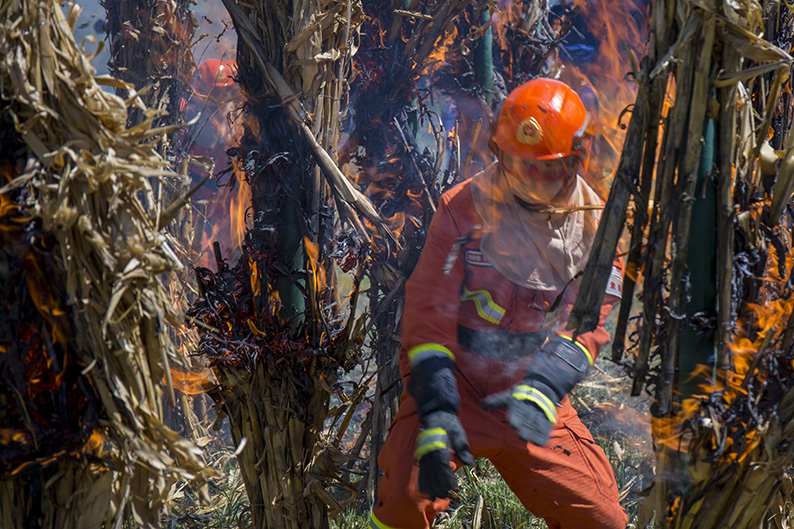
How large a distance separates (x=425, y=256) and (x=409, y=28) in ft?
7.26

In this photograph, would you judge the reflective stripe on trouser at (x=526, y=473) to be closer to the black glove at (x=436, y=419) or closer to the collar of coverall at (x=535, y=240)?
the black glove at (x=436, y=419)

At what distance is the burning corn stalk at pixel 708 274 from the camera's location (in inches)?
74.1

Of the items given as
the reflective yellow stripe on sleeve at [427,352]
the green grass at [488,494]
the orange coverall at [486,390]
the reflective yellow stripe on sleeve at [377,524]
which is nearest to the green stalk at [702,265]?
the orange coverall at [486,390]

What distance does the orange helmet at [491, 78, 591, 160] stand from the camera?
2893 mm

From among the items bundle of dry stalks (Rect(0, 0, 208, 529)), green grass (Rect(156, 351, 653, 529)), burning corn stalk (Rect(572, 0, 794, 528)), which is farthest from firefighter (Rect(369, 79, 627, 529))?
bundle of dry stalks (Rect(0, 0, 208, 529))

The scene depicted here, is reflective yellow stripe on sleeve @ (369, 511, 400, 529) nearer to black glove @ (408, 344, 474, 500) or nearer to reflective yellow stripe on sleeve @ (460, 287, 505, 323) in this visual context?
black glove @ (408, 344, 474, 500)

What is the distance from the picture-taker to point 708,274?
194 centimetres

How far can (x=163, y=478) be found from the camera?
1.98 m

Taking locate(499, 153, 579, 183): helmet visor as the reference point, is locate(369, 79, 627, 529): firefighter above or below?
below

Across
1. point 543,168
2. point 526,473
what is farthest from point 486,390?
point 543,168

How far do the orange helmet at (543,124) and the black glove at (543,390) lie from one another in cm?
83

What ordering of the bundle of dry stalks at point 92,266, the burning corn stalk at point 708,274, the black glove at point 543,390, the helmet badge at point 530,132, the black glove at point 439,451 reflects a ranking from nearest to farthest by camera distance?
1. the bundle of dry stalks at point 92,266
2. the burning corn stalk at point 708,274
3. the black glove at point 439,451
4. the black glove at point 543,390
5. the helmet badge at point 530,132

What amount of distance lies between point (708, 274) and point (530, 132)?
1.16 m

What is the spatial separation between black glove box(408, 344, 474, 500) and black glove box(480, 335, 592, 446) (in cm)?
23
